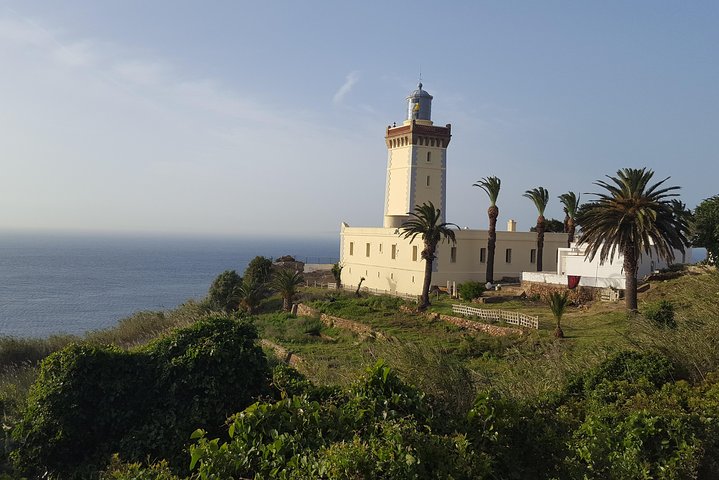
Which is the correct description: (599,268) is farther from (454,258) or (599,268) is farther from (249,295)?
(249,295)

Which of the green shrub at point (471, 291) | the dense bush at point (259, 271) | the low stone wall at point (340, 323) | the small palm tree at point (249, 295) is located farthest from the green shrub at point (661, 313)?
the dense bush at point (259, 271)

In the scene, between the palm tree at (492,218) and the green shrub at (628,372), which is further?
the palm tree at (492,218)

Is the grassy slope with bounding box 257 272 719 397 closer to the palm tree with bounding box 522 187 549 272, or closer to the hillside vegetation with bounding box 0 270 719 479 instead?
the hillside vegetation with bounding box 0 270 719 479

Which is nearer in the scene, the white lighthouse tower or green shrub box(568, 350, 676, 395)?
green shrub box(568, 350, 676, 395)

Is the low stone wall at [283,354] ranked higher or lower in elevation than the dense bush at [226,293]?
lower

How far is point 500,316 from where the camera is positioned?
2434 centimetres

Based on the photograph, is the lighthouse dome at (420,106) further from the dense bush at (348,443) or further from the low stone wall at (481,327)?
the dense bush at (348,443)

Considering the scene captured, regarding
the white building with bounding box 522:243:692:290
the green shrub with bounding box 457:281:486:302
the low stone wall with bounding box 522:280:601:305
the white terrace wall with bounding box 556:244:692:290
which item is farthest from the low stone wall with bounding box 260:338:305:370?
the white terrace wall with bounding box 556:244:692:290

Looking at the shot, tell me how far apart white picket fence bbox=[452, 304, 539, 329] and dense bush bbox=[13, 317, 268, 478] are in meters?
15.4

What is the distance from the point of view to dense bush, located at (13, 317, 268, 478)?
856 centimetres

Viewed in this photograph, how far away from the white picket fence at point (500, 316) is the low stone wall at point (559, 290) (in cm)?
438

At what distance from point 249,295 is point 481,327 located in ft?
55.0

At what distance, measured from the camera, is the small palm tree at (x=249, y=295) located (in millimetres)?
35656

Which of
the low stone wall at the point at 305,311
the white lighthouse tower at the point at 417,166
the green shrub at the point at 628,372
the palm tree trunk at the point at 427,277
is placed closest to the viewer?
the green shrub at the point at 628,372
